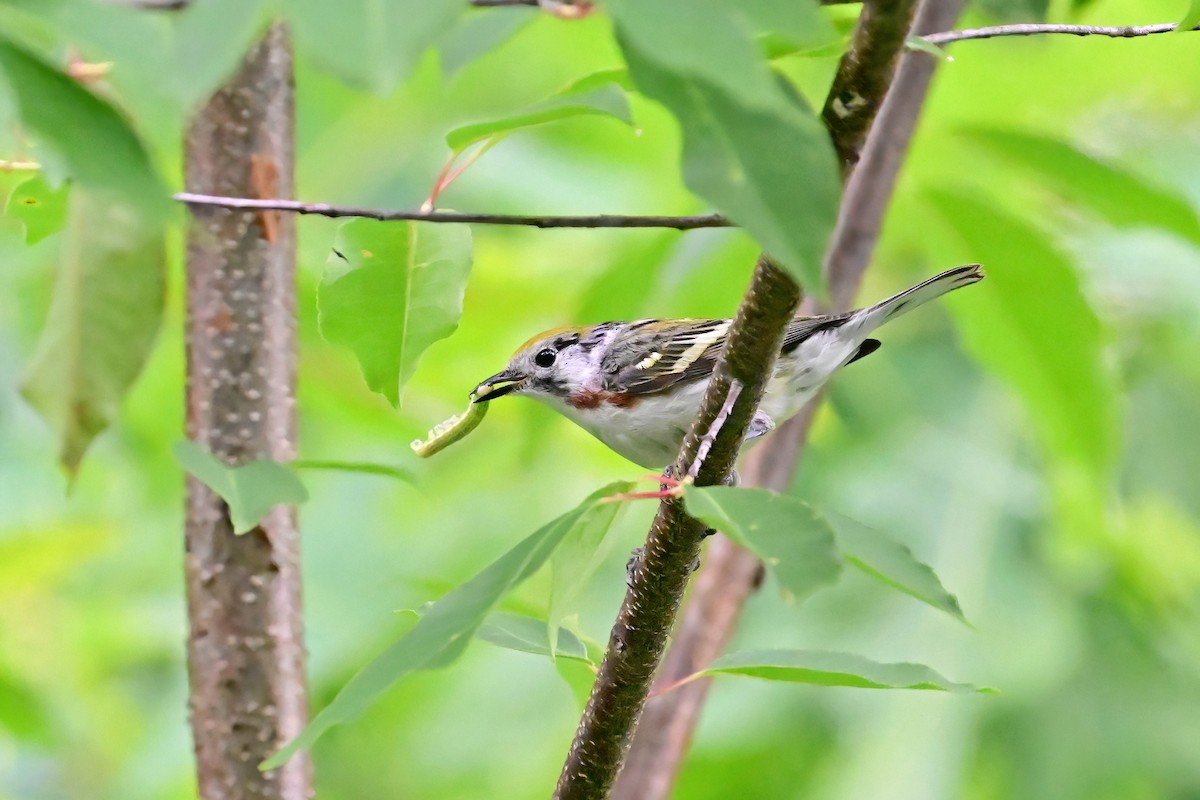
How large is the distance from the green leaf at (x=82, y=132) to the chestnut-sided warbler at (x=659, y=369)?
4.14 ft

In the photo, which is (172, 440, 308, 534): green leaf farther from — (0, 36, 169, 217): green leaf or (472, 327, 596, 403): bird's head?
(472, 327, 596, 403): bird's head

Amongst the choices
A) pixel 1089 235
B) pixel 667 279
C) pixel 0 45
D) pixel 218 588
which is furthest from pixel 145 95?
pixel 1089 235

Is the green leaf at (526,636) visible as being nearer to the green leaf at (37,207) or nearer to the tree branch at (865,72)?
the tree branch at (865,72)

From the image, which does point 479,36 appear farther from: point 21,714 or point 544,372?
point 21,714

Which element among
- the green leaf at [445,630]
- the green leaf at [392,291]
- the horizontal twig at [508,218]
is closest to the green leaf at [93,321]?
the horizontal twig at [508,218]

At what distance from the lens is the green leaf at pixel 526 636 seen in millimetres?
1131

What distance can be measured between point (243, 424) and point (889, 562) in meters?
0.97

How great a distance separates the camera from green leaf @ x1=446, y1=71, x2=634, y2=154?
3.64 feet

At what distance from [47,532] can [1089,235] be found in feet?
8.55

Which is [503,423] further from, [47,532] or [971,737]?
[971,737]

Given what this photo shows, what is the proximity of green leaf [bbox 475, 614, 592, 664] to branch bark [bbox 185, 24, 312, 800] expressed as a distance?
479mm

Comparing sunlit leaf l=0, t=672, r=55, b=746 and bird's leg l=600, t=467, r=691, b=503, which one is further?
sunlit leaf l=0, t=672, r=55, b=746

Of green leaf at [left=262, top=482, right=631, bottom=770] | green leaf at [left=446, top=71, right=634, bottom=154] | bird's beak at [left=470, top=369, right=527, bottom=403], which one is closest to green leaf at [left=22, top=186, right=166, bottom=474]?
green leaf at [left=446, top=71, right=634, bottom=154]

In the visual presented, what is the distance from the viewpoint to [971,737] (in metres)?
2.99
